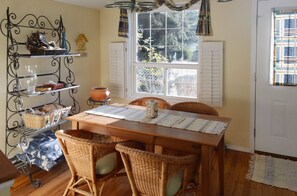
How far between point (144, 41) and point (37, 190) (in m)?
2.64

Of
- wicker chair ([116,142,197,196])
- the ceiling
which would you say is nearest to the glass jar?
the ceiling

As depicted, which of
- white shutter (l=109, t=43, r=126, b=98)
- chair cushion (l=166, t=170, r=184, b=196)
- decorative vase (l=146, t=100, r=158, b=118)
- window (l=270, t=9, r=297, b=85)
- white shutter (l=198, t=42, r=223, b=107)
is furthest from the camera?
white shutter (l=109, t=43, r=126, b=98)

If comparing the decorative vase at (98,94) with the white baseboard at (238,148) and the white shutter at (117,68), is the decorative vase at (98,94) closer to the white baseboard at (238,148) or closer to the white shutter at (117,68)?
the white shutter at (117,68)

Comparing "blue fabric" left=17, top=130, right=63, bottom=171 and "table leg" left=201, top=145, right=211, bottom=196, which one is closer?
"table leg" left=201, top=145, right=211, bottom=196

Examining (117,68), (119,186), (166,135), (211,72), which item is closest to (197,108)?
(211,72)

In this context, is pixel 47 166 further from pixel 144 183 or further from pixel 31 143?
pixel 144 183

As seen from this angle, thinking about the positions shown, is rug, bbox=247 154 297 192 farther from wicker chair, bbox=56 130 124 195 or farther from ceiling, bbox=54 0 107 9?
ceiling, bbox=54 0 107 9

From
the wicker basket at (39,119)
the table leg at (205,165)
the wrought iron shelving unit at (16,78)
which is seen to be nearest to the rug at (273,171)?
the table leg at (205,165)

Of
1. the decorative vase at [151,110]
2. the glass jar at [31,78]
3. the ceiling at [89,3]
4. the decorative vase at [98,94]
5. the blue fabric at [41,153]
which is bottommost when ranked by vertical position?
the blue fabric at [41,153]

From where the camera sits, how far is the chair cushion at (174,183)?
1951 mm

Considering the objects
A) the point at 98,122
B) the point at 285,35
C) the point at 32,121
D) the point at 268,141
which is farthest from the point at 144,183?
the point at 285,35

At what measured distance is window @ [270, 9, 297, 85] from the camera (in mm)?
3268

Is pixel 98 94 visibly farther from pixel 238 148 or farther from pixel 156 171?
pixel 156 171

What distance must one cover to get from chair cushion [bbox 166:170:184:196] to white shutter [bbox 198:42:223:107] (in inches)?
75.3
